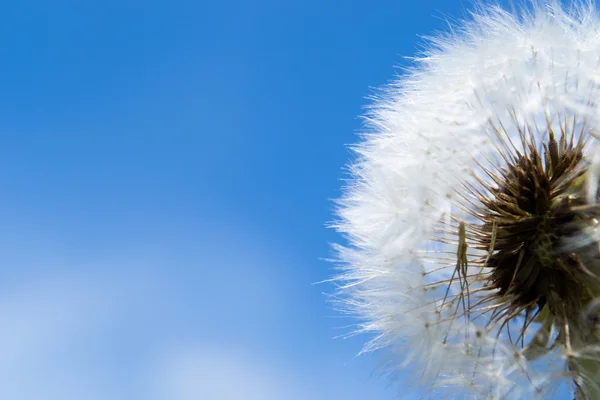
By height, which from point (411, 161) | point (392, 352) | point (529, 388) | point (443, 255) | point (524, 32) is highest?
point (524, 32)

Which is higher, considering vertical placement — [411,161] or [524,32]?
[524,32]

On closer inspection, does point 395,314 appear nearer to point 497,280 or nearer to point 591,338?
point 497,280

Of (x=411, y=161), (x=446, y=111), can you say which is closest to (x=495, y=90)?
(x=446, y=111)

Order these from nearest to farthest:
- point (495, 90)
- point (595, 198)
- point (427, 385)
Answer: point (595, 198)
point (427, 385)
point (495, 90)

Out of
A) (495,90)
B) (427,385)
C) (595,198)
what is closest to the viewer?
(595,198)

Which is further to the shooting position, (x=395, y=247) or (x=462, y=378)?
(x=395, y=247)
